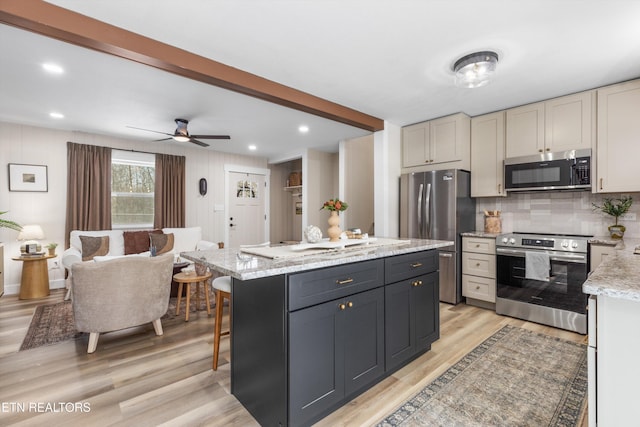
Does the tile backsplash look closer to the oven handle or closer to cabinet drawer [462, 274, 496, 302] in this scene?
the oven handle

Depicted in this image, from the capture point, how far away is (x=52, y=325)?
10.2 ft

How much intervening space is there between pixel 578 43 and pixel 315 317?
281cm

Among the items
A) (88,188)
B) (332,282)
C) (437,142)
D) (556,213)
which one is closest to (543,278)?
(556,213)

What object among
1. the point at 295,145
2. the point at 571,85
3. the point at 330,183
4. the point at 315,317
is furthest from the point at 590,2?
the point at 330,183

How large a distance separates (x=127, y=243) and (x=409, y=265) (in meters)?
4.37

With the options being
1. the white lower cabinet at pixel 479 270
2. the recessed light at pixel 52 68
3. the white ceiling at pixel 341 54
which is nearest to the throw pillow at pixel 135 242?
the white ceiling at pixel 341 54

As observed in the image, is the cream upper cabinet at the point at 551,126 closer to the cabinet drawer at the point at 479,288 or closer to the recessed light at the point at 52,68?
the cabinet drawer at the point at 479,288

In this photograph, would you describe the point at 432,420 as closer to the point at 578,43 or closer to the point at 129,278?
the point at 129,278

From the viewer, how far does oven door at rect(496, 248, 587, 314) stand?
2912 mm

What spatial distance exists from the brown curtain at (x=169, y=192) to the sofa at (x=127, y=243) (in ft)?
1.29

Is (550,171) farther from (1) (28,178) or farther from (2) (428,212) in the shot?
(1) (28,178)

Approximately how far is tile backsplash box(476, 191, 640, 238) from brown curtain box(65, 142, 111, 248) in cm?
578

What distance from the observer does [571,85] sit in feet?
9.93

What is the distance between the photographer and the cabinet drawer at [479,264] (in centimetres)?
353
